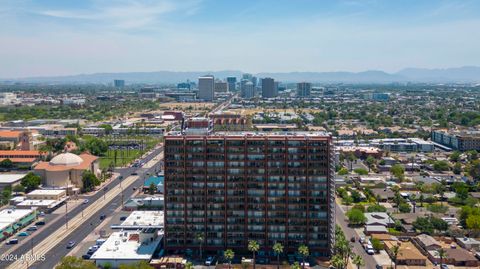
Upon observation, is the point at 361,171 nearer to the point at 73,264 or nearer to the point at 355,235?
the point at 355,235

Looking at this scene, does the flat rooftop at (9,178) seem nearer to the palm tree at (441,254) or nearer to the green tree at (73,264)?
the green tree at (73,264)

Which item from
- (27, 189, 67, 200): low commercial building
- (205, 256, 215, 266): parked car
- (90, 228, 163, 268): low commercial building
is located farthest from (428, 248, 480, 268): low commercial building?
(27, 189, 67, 200): low commercial building

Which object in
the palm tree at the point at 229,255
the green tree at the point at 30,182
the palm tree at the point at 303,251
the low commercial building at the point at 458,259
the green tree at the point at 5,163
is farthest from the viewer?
the green tree at the point at 5,163

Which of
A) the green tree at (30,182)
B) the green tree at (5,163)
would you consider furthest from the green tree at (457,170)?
the green tree at (5,163)

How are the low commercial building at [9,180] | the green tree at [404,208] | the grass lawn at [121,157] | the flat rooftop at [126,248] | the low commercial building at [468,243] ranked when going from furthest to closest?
the grass lawn at [121,157] → the low commercial building at [9,180] → the green tree at [404,208] → the low commercial building at [468,243] → the flat rooftop at [126,248]

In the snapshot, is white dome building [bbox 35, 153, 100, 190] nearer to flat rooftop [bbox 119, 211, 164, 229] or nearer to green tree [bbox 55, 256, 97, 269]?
flat rooftop [bbox 119, 211, 164, 229]

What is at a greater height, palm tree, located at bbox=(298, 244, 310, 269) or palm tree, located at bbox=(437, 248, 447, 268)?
palm tree, located at bbox=(298, 244, 310, 269)

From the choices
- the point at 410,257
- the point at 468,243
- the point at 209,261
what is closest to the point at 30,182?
the point at 209,261
